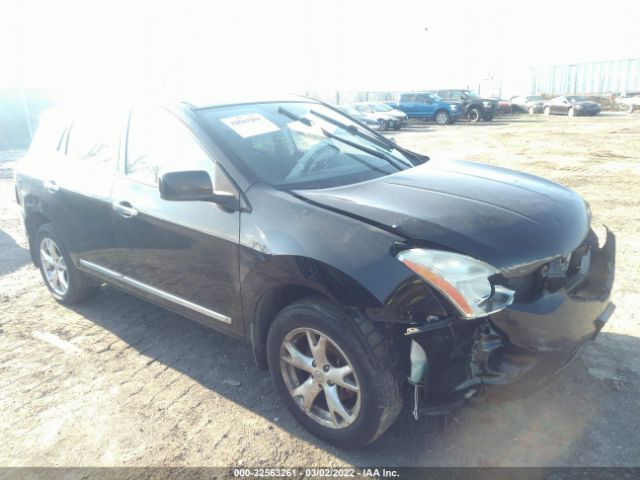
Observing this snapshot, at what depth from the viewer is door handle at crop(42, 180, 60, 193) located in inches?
151

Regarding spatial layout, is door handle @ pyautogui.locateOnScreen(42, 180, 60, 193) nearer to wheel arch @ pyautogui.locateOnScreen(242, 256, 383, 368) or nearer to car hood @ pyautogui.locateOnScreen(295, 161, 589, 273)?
wheel arch @ pyautogui.locateOnScreen(242, 256, 383, 368)

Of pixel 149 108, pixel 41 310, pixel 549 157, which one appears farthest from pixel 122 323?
pixel 549 157

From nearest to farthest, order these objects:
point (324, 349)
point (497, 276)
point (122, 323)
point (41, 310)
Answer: point (497, 276), point (324, 349), point (122, 323), point (41, 310)

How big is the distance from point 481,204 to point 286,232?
3.23 ft

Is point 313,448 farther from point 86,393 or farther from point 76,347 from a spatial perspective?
point 76,347

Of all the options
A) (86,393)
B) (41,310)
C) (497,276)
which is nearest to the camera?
(497,276)

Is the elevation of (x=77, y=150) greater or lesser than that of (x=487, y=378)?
greater

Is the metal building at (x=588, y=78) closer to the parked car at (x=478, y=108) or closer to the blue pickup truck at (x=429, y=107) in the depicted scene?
the parked car at (x=478, y=108)

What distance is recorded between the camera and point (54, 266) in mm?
4305

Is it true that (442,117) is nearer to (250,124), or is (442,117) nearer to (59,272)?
(59,272)

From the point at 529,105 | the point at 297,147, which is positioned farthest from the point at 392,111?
the point at 297,147

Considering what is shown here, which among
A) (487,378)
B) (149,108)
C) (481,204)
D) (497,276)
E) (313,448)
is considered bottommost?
(313,448)

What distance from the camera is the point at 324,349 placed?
92.8 inches

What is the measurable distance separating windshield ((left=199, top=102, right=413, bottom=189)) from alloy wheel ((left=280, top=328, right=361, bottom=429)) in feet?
2.74
